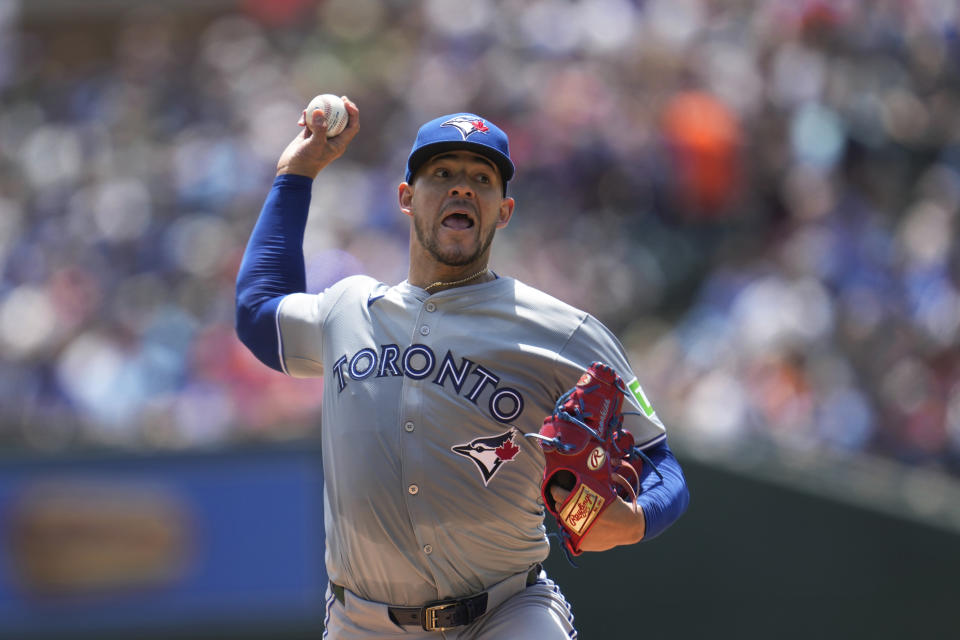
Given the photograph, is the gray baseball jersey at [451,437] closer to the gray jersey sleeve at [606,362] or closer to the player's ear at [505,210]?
the gray jersey sleeve at [606,362]

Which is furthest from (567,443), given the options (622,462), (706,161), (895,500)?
(706,161)

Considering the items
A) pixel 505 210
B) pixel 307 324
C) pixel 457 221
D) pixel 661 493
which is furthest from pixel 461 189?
pixel 661 493

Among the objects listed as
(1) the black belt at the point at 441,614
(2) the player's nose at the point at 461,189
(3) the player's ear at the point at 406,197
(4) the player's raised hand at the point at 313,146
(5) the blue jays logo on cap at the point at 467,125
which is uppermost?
(5) the blue jays logo on cap at the point at 467,125

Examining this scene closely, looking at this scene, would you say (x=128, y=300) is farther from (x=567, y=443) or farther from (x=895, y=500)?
(x=567, y=443)

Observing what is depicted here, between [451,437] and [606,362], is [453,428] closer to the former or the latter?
[451,437]

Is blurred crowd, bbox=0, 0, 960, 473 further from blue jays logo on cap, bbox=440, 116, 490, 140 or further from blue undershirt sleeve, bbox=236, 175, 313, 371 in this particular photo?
blue jays logo on cap, bbox=440, 116, 490, 140

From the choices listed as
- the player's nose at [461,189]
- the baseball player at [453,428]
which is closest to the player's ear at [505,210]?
the baseball player at [453,428]
